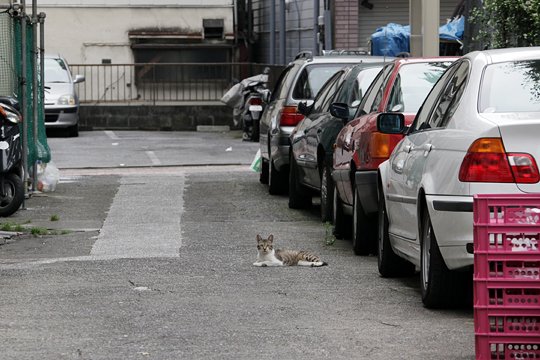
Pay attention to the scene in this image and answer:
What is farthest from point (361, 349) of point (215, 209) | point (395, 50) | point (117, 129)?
point (117, 129)

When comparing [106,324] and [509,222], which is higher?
[509,222]

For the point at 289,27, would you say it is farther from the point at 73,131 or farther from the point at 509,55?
the point at 509,55

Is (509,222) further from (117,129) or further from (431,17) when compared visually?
(117,129)

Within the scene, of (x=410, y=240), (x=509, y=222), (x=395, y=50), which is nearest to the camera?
(x=509, y=222)

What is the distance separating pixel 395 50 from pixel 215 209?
10633mm

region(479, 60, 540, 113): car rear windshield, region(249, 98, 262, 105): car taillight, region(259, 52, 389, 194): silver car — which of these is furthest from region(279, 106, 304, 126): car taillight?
region(249, 98, 262, 105): car taillight

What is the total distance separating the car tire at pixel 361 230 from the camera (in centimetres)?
1146

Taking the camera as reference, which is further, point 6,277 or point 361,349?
point 6,277

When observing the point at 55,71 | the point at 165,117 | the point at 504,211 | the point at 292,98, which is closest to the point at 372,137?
the point at 504,211

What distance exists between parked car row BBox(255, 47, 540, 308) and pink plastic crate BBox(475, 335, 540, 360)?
4.37 feet

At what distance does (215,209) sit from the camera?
16016mm

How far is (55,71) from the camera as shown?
31828mm

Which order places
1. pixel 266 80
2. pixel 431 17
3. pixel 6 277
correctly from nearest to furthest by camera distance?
pixel 6 277 < pixel 431 17 < pixel 266 80

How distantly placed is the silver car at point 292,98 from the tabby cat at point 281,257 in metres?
5.90
